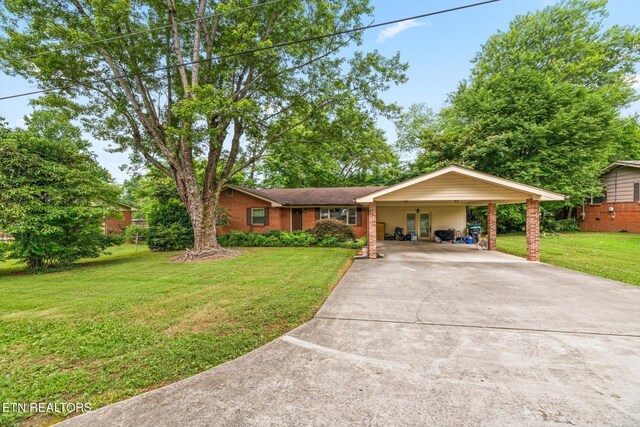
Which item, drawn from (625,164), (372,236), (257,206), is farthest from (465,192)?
(625,164)

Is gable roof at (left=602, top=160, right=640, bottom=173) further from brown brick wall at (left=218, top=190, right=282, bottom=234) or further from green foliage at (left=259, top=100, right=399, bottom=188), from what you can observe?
brown brick wall at (left=218, top=190, right=282, bottom=234)

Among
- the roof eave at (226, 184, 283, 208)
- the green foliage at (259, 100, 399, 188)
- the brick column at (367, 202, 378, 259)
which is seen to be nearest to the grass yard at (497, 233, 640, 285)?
the brick column at (367, 202, 378, 259)

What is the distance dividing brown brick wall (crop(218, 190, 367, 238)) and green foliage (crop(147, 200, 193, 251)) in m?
2.83

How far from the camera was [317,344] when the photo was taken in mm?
3404

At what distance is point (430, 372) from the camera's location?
9.12 ft

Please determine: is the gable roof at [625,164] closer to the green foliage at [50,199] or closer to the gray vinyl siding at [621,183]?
the gray vinyl siding at [621,183]

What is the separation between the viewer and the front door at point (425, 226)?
17.3 m

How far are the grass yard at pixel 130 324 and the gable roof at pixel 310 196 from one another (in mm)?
8765

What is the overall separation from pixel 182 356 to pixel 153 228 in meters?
12.8

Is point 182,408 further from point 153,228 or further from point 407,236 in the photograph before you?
point 407,236

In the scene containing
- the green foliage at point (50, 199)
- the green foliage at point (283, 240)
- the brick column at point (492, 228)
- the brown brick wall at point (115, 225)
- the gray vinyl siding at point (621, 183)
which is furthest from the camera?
the brown brick wall at point (115, 225)

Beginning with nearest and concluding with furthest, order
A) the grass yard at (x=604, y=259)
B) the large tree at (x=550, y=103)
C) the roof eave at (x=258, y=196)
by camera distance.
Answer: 1. the grass yard at (x=604, y=259)
2. the roof eave at (x=258, y=196)
3. the large tree at (x=550, y=103)

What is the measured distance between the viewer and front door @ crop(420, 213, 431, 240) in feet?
56.8

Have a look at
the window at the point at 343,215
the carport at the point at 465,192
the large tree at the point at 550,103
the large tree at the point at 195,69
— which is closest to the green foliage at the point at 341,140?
the large tree at the point at 195,69
